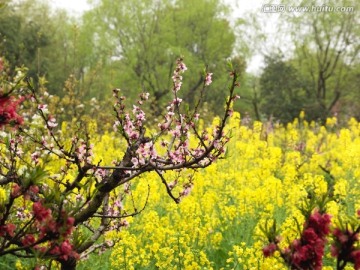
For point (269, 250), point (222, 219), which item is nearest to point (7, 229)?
point (269, 250)

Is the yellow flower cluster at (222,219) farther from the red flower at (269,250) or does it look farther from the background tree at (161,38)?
the background tree at (161,38)

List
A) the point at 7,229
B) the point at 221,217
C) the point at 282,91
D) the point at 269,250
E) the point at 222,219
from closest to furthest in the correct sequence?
the point at 269,250
the point at 7,229
the point at 222,219
the point at 221,217
the point at 282,91

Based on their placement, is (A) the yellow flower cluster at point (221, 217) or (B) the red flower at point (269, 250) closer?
(B) the red flower at point (269, 250)

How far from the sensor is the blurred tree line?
27031 mm

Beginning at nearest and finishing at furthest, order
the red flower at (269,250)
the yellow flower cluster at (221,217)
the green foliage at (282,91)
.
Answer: the red flower at (269,250), the yellow flower cluster at (221,217), the green foliage at (282,91)

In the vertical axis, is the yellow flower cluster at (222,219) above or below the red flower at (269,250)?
above

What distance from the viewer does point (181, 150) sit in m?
3.92

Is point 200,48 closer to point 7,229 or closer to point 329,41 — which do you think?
point 329,41

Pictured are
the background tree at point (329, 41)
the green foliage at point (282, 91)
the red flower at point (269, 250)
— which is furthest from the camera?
the background tree at point (329, 41)

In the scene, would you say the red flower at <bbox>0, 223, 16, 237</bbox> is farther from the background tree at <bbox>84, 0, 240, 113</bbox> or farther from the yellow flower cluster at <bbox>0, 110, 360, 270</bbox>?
the background tree at <bbox>84, 0, 240, 113</bbox>

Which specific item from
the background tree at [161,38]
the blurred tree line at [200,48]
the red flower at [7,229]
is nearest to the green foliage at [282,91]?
the blurred tree line at [200,48]

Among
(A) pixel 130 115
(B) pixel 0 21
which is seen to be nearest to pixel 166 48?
(B) pixel 0 21

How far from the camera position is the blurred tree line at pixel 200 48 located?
27.0m

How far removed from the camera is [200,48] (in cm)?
3164
